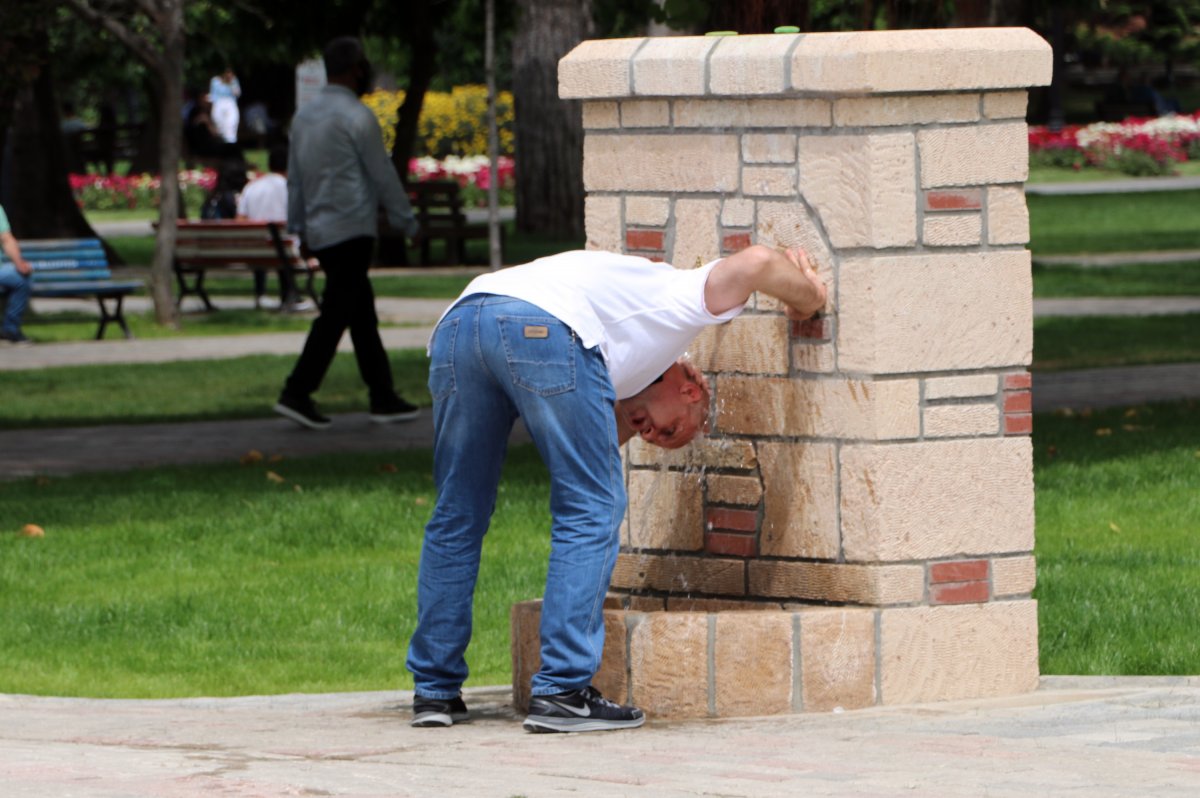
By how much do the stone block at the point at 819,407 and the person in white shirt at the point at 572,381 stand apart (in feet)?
0.71

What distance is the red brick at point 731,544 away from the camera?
6168 millimetres

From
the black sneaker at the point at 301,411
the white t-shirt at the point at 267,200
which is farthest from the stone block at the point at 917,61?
the white t-shirt at the point at 267,200

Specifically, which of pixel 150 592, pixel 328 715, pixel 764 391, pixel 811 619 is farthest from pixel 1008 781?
pixel 150 592

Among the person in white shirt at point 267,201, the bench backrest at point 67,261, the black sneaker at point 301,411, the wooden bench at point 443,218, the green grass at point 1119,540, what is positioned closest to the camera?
the green grass at point 1119,540

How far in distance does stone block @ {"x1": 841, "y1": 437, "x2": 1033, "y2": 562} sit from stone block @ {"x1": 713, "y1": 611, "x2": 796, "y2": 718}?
28 cm

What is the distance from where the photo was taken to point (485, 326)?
5598 mm

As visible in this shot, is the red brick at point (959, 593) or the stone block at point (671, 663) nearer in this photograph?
the stone block at point (671, 663)

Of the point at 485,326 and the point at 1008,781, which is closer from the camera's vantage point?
the point at 1008,781

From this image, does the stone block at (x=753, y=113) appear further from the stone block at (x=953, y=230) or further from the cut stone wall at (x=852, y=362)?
the stone block at (x=953, y=230)

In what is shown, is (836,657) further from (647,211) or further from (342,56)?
(342,56)

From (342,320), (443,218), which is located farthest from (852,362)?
(443,218)

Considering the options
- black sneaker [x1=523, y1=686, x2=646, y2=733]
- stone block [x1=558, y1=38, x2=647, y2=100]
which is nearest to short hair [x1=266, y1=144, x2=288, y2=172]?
stone block [x1=558, y1=38, x2=647, y2=100]

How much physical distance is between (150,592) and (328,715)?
2368 millimetres

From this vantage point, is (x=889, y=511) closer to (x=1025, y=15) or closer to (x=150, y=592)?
(x=150, y=592)
